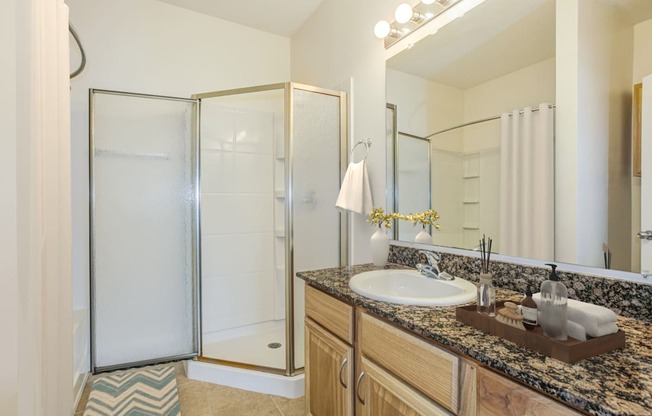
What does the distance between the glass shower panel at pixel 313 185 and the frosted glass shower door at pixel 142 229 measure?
830mm

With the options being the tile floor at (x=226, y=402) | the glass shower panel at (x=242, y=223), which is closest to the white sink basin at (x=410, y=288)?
the tile floor at (x=226, y=402)

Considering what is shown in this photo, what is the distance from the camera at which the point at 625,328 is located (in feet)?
2.75

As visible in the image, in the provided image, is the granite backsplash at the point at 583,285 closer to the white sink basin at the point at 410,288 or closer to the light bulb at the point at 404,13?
the white sink basin at the point at 410,288

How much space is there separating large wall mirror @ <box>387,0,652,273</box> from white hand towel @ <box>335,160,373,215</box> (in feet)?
0.94

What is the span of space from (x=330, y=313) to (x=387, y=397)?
15.3 inches

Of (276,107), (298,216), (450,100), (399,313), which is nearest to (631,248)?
(399,313)

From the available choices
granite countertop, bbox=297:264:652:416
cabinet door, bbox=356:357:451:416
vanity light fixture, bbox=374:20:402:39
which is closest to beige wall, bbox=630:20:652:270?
granite countertop, bbox=297:264:652:416

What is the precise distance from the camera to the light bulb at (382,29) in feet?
5.63

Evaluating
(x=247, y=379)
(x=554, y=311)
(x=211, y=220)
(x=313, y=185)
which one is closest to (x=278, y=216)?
(x=211, y=220)

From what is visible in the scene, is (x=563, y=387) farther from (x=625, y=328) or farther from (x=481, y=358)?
(x=625, y=328)

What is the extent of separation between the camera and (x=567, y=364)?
657 millimetres

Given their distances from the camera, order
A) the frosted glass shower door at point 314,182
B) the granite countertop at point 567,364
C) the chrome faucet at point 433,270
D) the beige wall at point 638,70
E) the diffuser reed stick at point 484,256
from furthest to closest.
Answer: the frosted glass shower door at point 314,182 < the chrome faucet at point 433,270 < the diffuser reed stick at point 484,256 < the beige wall at point 638,70 < the granite countertop at point 567,364

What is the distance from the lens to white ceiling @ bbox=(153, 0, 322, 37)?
2383 millimetres

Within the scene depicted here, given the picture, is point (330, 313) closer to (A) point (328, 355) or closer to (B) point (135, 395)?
(A) point (328, 355)
